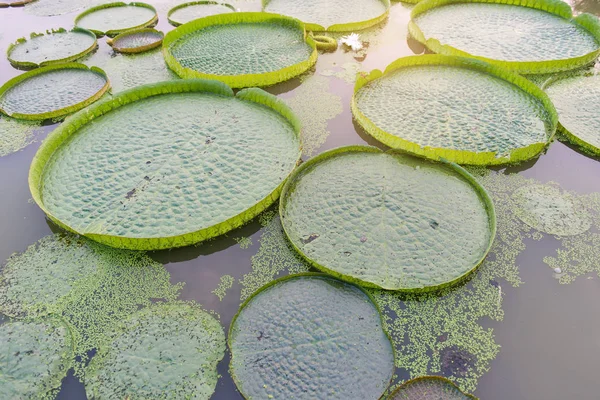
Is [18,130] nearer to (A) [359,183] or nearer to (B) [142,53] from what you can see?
(B) [142,53]

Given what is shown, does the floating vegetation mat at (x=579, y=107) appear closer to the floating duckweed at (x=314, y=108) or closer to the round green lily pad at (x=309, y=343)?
the floating duckweed at (x=314, y=108)

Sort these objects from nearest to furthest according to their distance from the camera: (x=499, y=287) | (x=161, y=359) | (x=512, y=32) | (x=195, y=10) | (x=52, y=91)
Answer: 1. (x=161, y=359)
2. (x=499, y=287)
3. (x=52, y=91)
4. (x=512, y=32)
5. (x=195, y=10)

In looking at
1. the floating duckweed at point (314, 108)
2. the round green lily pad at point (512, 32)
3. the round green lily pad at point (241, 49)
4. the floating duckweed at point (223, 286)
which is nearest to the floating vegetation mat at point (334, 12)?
the round green lily pad at point (241, 49)

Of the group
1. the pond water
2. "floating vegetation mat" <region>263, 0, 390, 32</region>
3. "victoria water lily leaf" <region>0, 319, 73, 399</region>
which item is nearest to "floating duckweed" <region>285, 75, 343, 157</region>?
the pond water

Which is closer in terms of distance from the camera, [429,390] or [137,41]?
[429,390]

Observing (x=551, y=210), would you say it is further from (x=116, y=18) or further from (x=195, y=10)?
(x=116, y=18)

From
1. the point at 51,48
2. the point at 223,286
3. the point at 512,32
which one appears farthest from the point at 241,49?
the point at 512,32

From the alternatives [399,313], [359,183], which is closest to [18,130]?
[359,183]
